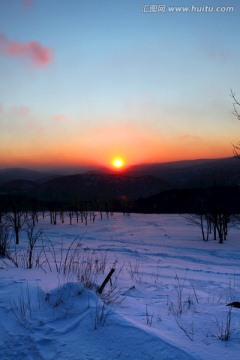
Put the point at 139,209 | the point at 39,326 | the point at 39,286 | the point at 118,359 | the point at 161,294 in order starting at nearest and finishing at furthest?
the point at 118,359
the point at 39,326
the point at 39,286
the point at 161,294
the point at 139,209

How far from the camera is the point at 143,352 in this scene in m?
2.93

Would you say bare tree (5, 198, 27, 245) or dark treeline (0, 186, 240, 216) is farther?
dark treeline (0, 186, 240, 216)

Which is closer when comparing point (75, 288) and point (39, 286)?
point (75, 288)

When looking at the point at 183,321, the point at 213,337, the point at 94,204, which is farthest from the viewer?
the point at 94,204

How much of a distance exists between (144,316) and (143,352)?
3.90 feet

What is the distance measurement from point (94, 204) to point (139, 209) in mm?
17858

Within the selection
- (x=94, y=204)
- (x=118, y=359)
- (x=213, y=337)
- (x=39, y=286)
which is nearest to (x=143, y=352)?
(x=118, y=359)

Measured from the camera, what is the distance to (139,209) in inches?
4493

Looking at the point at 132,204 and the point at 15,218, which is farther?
the point at 132,204

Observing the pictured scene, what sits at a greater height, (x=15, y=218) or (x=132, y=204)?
(x=132, y=204)

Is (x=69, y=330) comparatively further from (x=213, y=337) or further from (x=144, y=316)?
(x=213, y=337)

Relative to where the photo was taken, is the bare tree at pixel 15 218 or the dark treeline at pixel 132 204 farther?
the dark treeline at pixel 132 204

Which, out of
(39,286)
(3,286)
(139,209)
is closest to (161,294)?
(39,286)

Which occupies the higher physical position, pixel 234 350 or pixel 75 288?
pixel 75 288
